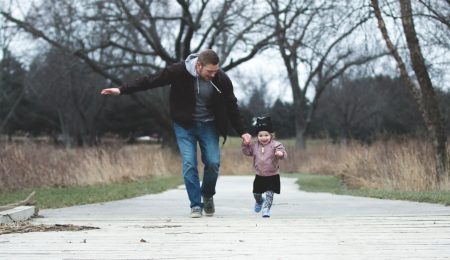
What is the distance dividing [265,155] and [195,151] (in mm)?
764

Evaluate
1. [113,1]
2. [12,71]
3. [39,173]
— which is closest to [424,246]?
[39,173]

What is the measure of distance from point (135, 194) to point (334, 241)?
8.11 metres

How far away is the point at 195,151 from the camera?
6938mm

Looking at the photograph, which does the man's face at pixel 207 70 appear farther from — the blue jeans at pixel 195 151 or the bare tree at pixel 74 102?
the bare tree at pixel 74 102

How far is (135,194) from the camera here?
1259 centimetres

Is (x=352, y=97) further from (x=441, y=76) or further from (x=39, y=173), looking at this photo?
(x=39, y=173)

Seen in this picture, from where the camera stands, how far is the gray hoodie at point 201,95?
267 inches

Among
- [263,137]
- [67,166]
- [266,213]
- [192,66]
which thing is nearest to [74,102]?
[67,166]

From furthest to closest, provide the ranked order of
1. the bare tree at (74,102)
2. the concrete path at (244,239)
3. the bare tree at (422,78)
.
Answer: the bare tree at (74,102), the bare tree at (422,78), the concrete path at (244,239)

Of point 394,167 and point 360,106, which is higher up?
point 360,106

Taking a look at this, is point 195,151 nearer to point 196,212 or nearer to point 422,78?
point 196,212

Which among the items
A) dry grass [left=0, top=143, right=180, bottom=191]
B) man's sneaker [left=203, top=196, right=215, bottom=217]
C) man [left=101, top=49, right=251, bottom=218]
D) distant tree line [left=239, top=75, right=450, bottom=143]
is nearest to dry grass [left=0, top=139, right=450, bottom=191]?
dry grass [left=0, top=143, right=180, bottom=191]

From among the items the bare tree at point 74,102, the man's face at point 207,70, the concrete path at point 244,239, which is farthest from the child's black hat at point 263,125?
the bare tree at point 74,102

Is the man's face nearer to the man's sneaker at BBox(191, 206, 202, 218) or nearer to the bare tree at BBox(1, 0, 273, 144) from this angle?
the man's sneaker at BBox(191, 206, 202, 218)
